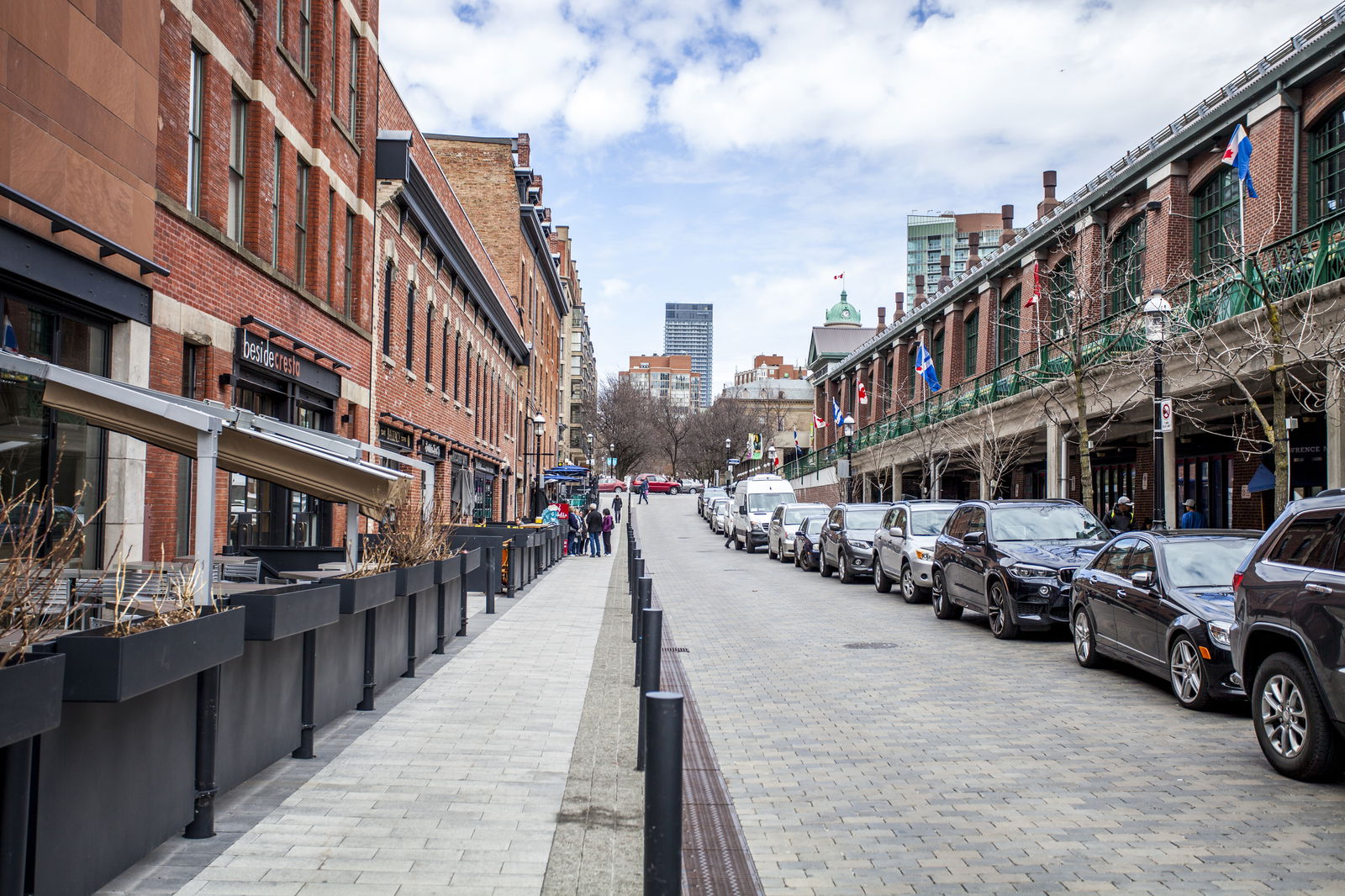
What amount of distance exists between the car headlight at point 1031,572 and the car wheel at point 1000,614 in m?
0.28

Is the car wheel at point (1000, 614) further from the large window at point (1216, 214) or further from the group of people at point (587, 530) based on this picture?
the group of people at point (587, 530)

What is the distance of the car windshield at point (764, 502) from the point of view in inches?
1560

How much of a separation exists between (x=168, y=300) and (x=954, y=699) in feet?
31.0

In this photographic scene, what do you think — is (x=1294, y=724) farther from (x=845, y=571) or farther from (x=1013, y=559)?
(x=845, y=571)

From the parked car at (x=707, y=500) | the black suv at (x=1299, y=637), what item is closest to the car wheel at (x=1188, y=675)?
the black suv at (x=1299, y=637)

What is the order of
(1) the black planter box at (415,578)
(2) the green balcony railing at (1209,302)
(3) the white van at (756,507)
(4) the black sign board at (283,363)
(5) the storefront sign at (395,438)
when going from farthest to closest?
1. (3) the white van at (756,507)
2. (5) the storefront sign at (395,438)
3. (2) the green balcony railing at (1209,302)
4. (4) the black sign board at (283,363)
5. (1) the black planter box at (415,578)

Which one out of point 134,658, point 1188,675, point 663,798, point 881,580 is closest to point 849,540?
point 881,580

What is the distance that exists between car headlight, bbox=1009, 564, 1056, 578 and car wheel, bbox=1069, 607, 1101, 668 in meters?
1.81

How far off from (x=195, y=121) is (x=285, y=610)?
976 centimetres

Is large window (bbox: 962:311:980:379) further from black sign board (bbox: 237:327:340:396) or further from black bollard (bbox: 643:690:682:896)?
black bollard (bbox: 643:690:682:896)

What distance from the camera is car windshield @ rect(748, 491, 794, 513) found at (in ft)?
130

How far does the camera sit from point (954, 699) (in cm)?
1008

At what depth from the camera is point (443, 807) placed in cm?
618

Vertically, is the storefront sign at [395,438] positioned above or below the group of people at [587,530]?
above
